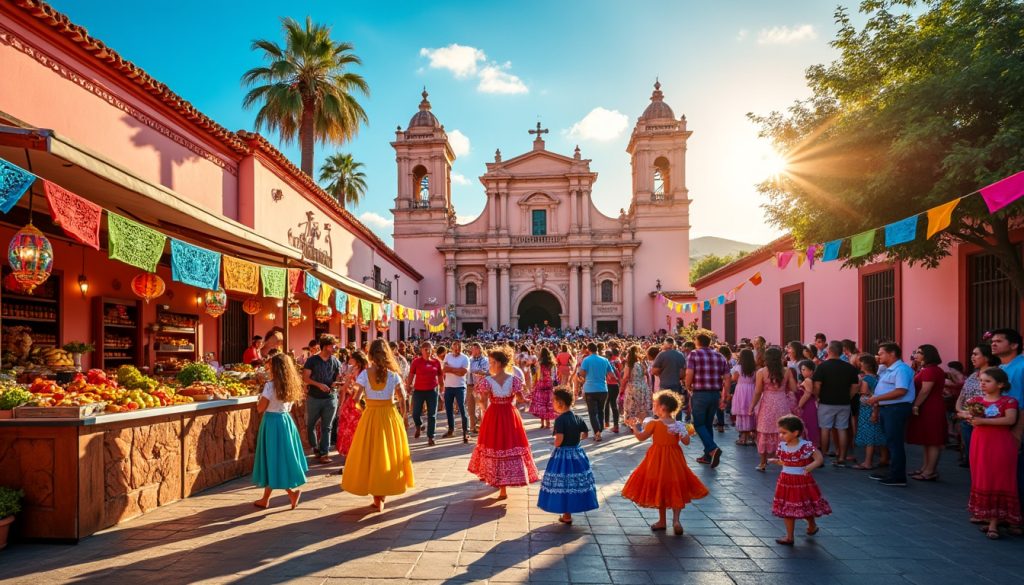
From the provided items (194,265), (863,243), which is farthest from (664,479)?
(194,265)

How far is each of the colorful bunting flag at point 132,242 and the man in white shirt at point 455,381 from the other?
4822mm

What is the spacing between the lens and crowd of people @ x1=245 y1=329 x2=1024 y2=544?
5.22 metres

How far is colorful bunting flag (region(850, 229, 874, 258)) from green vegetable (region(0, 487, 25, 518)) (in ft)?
30.4

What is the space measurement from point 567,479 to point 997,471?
3.80 metres

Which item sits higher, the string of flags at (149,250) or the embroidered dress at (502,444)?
the string of flags at (149,250)

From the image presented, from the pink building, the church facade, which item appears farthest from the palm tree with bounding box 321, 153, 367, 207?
the pink building

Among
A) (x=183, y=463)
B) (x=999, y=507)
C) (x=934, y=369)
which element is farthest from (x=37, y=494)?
(x=934, y=369)

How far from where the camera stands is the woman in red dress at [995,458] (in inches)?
203

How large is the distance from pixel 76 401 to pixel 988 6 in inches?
428

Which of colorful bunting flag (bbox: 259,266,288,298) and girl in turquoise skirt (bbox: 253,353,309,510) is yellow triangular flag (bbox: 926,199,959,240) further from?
colorful bunting flag (bbox: 259,266,288,298)

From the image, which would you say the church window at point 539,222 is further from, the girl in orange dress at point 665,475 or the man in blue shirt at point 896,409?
the girl in orange dress at point 665,475

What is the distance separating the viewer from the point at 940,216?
20.7 feet

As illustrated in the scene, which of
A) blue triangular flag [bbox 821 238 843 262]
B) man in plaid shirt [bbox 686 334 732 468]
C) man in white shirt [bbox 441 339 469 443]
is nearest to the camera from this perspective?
man in plaid shirt [bbox 686 334 732 468]


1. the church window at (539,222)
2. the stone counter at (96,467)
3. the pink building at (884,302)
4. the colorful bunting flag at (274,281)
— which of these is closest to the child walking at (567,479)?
the stone counter at (96,467)
